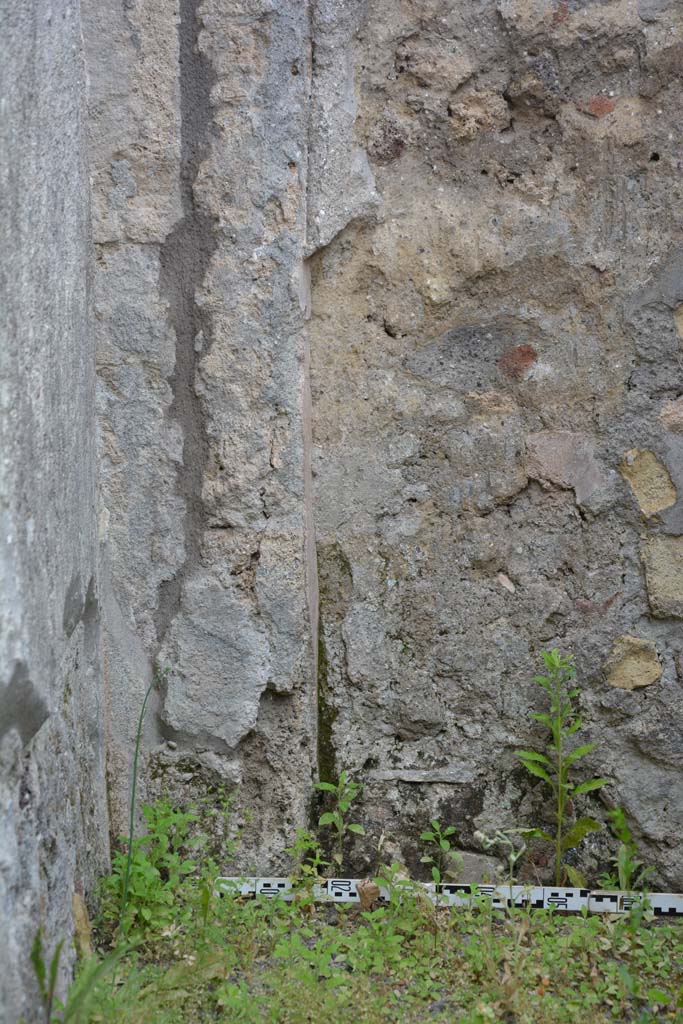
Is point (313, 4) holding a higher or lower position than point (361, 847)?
higher

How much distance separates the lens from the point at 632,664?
2.27 m

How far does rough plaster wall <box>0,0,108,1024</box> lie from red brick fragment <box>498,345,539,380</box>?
0.95 meters

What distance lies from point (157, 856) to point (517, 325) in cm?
146

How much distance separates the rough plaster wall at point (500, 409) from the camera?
7.20 ft

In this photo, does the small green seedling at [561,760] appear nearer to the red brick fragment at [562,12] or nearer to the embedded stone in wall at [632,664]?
the embedded stone in wall at [632,664]

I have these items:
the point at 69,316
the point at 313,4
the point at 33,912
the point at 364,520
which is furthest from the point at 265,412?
the point at 33,912

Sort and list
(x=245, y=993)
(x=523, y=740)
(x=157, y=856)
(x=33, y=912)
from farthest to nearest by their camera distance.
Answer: (x=523, y=740) → (x=157, y=856) → (x=245, y=993) → (x=33, y=912)

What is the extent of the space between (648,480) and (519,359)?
1.34 feet

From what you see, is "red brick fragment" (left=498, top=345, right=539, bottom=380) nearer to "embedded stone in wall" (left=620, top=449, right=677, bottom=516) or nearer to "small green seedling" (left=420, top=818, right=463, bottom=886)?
"embedded stone in wall" (left=620, top=449, right=677, bottom=516)

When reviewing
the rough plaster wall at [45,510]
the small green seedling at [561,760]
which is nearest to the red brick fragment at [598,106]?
the rough plaster wall at [45,510]

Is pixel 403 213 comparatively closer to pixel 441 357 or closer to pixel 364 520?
pixel 441 357

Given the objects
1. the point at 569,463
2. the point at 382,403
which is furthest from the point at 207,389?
the point at 569,463

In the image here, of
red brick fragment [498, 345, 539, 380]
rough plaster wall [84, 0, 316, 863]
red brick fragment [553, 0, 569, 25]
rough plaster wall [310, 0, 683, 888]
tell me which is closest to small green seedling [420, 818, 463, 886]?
rough plaster wall [310, 0, 683, 888]

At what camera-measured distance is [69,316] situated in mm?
1899
